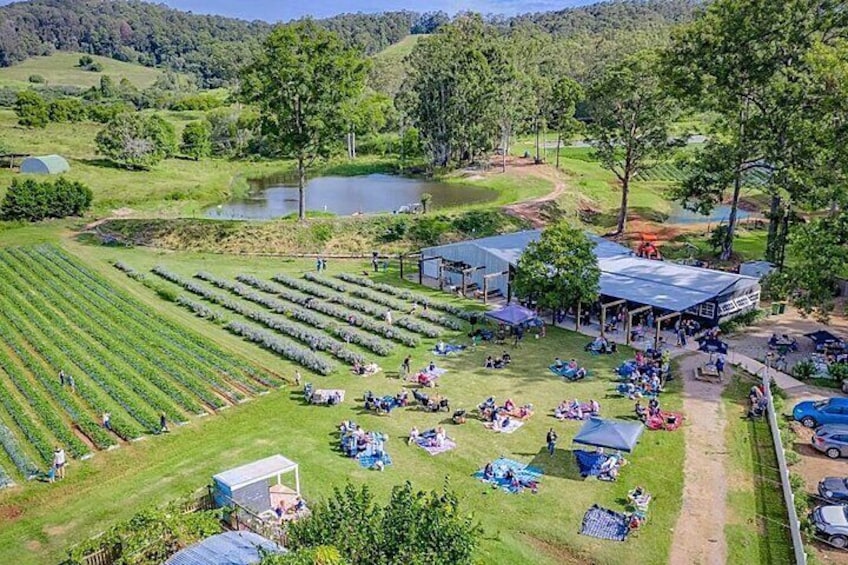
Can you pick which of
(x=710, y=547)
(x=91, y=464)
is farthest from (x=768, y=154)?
(x=91, y=464)

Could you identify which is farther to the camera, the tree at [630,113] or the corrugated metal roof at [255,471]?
the tree at [630,113]

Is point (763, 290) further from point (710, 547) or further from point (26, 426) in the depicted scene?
point (26, 426)

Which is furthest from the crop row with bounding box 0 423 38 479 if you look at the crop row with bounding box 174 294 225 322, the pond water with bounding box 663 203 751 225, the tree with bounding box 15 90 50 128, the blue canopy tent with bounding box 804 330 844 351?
the tree with bounding box 15 90 50 128

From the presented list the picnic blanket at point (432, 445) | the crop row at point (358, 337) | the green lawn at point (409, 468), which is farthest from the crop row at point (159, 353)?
the picnic blanket at point (432, 445)

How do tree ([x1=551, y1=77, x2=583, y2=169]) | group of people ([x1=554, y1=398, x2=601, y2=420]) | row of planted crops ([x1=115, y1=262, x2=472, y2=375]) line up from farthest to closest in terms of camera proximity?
tree ([x1=551, y1=77, x2=583, y2=169]), row of planted crops ([x1=115, y1=262, x2=472, y2=375]), group of people ([x1=554, y1=398, x2=601, y2=420])

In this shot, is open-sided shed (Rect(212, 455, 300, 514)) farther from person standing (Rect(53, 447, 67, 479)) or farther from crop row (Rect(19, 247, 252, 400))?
crop row (Rect(19, 247, 252, 400))

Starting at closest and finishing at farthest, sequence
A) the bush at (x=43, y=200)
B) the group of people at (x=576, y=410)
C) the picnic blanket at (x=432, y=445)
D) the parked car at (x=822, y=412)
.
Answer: the picnic blanket at (x=432, y=445)
the parked car at (x=822, y=412)
the group of people at (x=576, y=410)
the bush at (x=43, y=200)

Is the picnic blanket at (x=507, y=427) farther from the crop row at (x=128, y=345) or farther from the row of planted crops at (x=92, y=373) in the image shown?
the crop row at (x=128, y=345)
